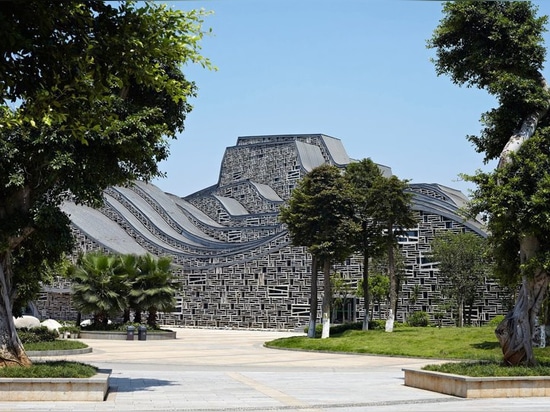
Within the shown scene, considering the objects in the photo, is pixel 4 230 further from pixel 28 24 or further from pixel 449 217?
pixel 449 217

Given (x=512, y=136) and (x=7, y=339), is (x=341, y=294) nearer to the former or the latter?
(x=512, y=136)

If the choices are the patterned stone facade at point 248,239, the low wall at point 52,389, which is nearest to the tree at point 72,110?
the low wall at point 52,389

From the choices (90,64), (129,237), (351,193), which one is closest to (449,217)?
(351,193)

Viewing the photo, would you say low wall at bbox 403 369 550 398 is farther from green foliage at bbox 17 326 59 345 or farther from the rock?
the rock

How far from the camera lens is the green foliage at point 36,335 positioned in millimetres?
31569

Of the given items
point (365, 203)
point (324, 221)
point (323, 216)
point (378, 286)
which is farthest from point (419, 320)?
point (323, 216)

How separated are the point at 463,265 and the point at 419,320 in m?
4.34

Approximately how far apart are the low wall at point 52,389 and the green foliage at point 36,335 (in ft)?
55.2

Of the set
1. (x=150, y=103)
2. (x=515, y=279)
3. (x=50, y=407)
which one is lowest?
(x=50, y=407)

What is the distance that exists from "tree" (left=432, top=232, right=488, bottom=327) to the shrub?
2.02 meters

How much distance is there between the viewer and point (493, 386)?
1574 centimetres

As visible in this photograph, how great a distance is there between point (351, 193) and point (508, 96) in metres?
21.4

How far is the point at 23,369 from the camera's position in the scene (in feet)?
49.9

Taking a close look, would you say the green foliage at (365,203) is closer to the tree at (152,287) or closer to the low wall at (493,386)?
the tree at (152,287)
